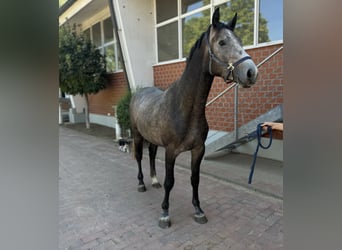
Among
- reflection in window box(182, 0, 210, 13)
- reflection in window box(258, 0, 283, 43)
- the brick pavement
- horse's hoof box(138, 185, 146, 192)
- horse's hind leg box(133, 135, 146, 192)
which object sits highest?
reflection in window box(182, 0, 210, 13)

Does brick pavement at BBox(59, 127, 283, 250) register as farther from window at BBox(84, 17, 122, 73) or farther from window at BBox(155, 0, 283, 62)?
window at BBox(84, 17, 122, 73)

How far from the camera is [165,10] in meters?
7.06

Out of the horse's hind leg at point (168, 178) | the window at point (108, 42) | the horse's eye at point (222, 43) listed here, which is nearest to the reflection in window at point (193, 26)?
the window at point (108, 42)

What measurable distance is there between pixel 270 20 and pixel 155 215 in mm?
4413

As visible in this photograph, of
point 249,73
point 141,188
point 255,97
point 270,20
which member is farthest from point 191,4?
point 249,73

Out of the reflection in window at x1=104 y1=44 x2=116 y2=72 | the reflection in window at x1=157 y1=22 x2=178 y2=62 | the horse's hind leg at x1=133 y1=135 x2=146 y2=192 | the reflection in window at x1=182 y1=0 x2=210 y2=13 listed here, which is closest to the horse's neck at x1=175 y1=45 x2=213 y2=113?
the horse's hind leg at x1=133 y1=135 x2=146 y2=192

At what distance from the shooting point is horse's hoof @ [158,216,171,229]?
258 cm

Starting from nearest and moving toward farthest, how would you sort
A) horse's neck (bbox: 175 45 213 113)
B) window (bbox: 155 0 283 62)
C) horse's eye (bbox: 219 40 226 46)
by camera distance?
1. horse's eye (bbox: 219 40 226 46)
2. horse's neck (bbox: 175 45 213 113)
3. window (bbox: 155 0 283 62)

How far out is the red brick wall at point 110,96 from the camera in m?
8.97

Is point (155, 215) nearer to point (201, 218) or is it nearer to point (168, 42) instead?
point (201, 218)

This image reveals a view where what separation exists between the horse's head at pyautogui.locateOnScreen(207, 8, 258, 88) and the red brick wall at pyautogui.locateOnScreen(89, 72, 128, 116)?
6.50m

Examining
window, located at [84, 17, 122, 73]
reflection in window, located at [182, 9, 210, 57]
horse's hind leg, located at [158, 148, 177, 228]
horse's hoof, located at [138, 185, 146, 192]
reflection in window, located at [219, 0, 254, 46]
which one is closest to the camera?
horse's hind leg, located at [158, 148, 177, 228]

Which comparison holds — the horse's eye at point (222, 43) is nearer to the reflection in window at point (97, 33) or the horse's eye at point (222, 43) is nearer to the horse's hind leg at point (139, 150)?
the horse's hind leg at point (139, 150)
